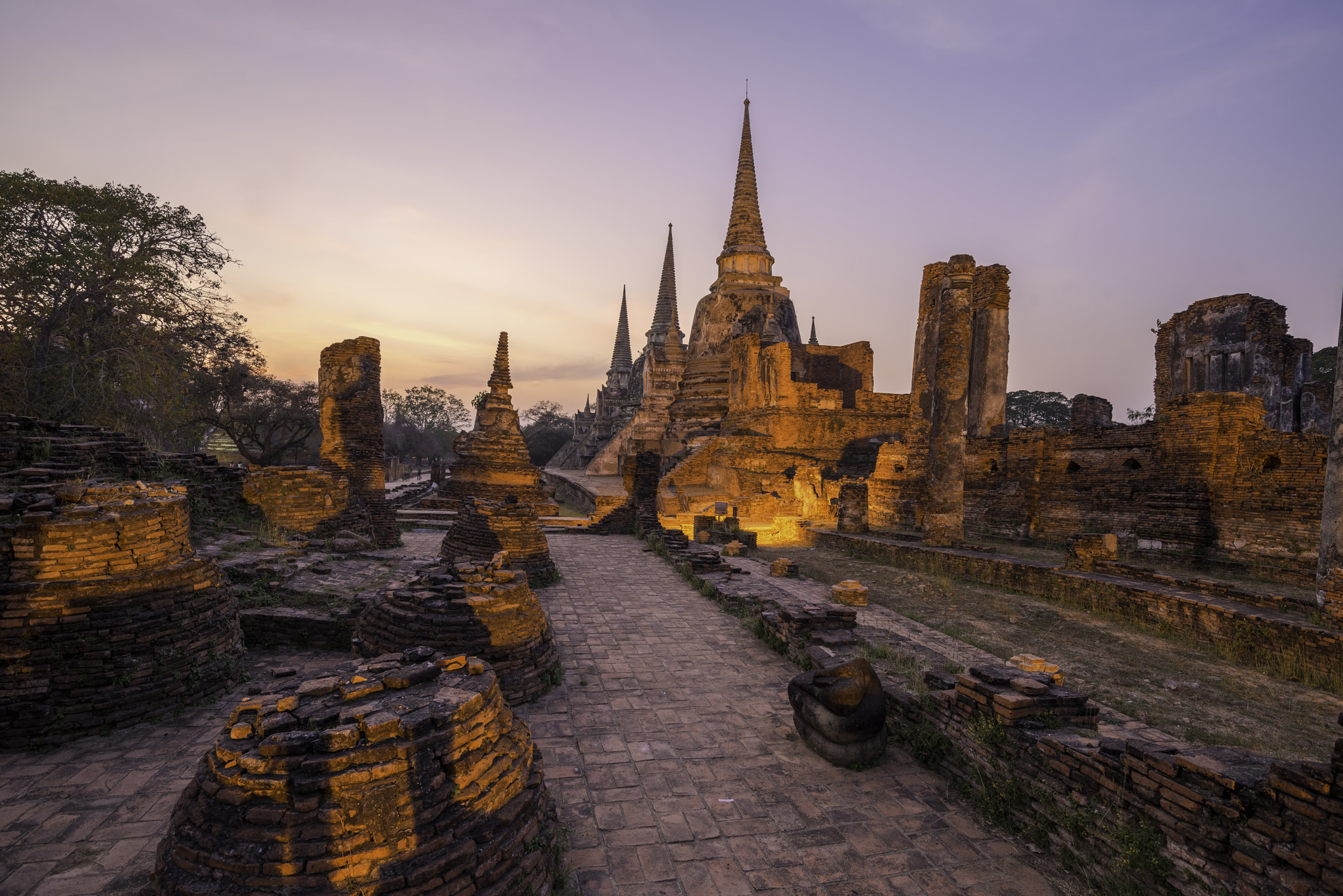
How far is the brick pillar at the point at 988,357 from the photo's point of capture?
54.2ft

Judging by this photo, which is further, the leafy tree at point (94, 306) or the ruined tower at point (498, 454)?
the ruined tower at point (498, 454)

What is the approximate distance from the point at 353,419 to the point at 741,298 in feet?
94.0

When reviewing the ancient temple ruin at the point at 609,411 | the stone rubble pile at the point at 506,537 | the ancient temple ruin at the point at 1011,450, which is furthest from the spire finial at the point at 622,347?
the stone rubble pile at the point at 506,537

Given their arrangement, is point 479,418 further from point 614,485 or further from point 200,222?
point 614,485

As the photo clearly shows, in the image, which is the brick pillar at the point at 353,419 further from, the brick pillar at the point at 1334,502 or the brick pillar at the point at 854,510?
the brick pillar at the point at 1334,502

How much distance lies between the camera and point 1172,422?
11.6 meters

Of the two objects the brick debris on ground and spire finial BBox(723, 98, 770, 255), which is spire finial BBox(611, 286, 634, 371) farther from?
the brick debris on ground

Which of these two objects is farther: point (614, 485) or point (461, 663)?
point (614, 485)

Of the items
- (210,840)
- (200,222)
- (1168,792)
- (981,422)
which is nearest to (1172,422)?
(981,422)

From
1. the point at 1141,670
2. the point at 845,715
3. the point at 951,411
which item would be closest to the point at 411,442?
the point at 951,411

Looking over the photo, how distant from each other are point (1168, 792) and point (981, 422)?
1582cm

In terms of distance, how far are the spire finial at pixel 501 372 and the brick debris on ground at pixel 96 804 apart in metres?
11.0

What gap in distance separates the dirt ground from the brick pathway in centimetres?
226

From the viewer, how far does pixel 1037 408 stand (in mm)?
44406
